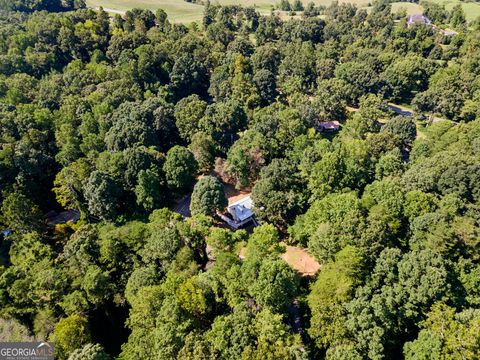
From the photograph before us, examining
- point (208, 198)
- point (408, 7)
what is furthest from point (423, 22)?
point (208, 198)

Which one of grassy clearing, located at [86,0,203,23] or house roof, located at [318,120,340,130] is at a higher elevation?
grassy clearing, located at [86,0,203,23]

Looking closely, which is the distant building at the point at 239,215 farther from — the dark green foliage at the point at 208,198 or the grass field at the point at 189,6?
→ the grass field at the point at 189,6

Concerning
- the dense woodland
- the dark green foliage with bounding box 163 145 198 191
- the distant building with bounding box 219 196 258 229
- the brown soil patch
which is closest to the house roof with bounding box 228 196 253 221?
the distant building with bounding box 219 196 258 229

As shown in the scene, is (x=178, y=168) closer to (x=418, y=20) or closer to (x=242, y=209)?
(x=242, y=209)

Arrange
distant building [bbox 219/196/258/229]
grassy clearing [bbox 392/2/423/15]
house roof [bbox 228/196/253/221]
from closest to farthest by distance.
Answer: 1. distant building [bbox 219/196/258/229]
2. house roof [bbox 228/196/253/221]
3. grassy clearing [bbox 392/2/423/15]

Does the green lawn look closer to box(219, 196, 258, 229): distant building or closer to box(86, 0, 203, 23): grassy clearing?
box(86, 0, 203, 23): grassy clearing

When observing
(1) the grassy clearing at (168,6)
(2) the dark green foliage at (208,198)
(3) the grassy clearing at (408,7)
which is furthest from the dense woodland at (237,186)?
(3) the grassy clearing at (408,7)
